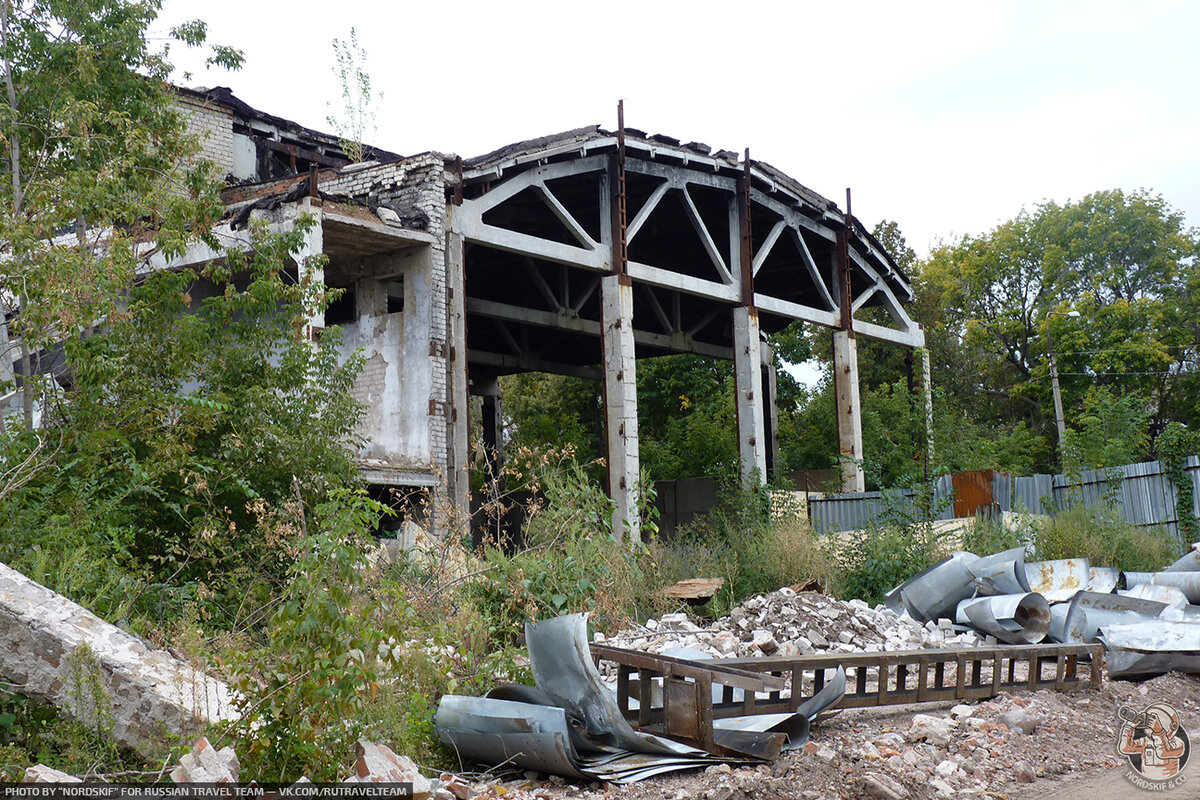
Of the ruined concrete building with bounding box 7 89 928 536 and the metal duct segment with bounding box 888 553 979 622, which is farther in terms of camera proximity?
the ruined concrete building with bounding box 7 89 928 536

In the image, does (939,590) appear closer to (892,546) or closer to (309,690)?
(892,546)

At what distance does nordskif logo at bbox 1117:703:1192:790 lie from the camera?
5.91 meters

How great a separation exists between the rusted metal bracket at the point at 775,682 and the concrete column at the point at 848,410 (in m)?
10.8

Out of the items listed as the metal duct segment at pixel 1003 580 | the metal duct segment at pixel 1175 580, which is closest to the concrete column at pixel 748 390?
the metal duct segment at pixel 1003 580

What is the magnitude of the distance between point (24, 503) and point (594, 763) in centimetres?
503

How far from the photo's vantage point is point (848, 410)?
20297 mm

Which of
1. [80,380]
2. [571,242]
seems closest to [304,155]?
[571,242]

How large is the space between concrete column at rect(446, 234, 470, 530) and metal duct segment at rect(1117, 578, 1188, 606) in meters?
7.83

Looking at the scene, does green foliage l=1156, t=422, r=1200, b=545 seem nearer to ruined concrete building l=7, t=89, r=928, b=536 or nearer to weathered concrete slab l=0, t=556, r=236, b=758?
ruined concrete building l=7, t=89, r=928, b=536

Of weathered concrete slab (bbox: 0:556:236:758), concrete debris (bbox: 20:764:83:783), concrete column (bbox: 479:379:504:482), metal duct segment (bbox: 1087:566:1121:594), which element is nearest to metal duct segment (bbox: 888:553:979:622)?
metal duct segment (bbox: 1087:566:1121:594)

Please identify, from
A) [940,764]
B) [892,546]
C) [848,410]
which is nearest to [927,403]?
[848,410]

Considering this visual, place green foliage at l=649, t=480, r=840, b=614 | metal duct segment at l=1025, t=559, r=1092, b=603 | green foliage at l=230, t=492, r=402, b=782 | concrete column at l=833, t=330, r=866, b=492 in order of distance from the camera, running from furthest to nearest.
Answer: concrete column at l=833, t=330, r=866, b=492 < green foliage at l=649, t=480, r=840, b=614 < metal duct segment at l=1025, t=559, r=1092, b=603 < green foliage at l=230, t=492, r=402, b=782

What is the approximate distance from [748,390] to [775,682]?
12.3 m

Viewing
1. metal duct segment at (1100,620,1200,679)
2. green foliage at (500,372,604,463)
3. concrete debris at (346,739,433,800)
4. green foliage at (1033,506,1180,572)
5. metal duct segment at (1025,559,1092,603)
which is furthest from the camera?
green foliage at (500,372,604,463)
